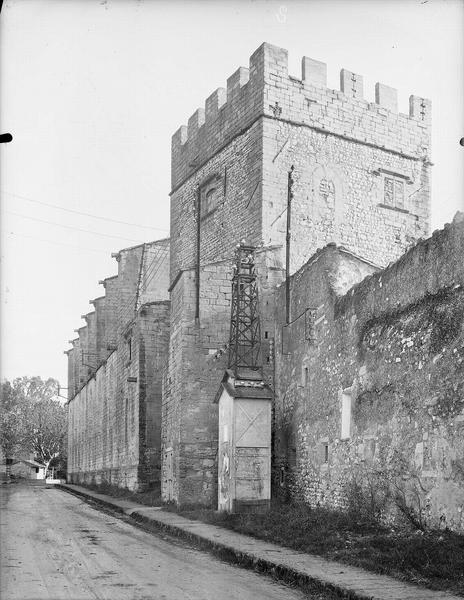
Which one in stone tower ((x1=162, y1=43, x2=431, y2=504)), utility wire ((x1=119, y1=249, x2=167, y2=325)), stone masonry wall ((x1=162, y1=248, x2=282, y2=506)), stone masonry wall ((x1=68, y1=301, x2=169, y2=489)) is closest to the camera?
stone masonry wall ((x1=162, y1=248, x2=282, y2=506))

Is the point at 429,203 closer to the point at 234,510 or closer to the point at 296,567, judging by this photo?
the point at 234,510

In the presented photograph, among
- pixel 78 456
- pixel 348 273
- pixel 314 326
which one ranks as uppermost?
pixel 348 273

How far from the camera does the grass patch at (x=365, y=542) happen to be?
8.39 metres

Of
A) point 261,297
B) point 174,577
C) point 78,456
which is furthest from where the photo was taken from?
point 78,456

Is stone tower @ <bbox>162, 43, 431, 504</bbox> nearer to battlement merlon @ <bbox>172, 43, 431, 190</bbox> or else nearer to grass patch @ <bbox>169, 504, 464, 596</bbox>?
battlement merlon @ <bbox>172, 43, 431, 190</bbox>

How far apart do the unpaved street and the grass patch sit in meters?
1.16

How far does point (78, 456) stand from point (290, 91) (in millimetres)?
29217

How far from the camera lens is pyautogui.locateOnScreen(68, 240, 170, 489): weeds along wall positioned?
25.0 meters

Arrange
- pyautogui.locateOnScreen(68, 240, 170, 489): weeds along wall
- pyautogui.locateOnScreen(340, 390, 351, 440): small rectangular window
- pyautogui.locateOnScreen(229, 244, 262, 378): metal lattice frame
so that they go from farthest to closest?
pyautogui.locateOnScreen(68, 240, 170, 489): weeds along wall < pyautogui.locateOnScreen(229, 244, 262, 378): metal lattice frame < pyautogui.locateOnScreen(340, 390, 351, 440): small rectangular window

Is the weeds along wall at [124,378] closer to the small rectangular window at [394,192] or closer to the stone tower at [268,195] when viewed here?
the stone tower at [268,195]

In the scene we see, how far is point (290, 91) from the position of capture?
21.5 meters

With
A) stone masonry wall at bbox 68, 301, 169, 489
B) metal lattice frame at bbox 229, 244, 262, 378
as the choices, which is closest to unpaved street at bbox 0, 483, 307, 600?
metal lattice frame at bbox 229, 244, 262, 378

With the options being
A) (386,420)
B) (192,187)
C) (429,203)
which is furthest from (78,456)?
(386,420)

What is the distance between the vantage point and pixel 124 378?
2886 centimetres
